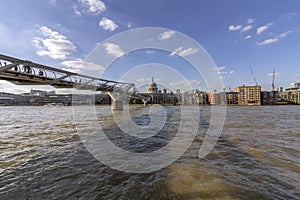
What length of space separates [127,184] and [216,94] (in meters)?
113

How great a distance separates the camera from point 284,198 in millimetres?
3328

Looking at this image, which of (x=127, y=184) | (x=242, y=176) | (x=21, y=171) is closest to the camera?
(x=127, y=184)

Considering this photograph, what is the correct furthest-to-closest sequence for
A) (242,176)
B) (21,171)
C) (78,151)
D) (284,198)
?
(78,151) → (21,171) → (242,176) → (284,198)

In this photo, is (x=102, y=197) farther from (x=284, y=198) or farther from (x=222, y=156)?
(x=222, y=156)

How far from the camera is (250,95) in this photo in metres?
112

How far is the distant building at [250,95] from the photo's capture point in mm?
107938

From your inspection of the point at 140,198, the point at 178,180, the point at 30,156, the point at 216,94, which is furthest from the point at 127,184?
→ the point at 216,94

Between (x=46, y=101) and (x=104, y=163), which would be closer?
(x=104, y=163)

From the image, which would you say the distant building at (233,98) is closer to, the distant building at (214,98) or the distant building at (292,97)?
the distant building at (214,98)

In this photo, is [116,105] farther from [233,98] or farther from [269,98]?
[269,98]

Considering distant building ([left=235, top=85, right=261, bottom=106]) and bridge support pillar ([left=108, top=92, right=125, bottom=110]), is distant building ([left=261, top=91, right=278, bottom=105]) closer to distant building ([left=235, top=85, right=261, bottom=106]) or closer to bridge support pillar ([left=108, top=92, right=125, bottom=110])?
distant building ([left=235, top=85, right=261, bottom=106])

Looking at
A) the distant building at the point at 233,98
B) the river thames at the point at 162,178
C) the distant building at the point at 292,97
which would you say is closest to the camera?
the river thames at the point at 162,178

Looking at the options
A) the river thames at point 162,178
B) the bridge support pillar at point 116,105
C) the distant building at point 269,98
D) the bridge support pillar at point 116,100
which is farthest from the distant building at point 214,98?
the river thames at point 162,178

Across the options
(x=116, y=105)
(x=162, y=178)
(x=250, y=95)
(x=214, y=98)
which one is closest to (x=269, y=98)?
(x=250, y=95)
